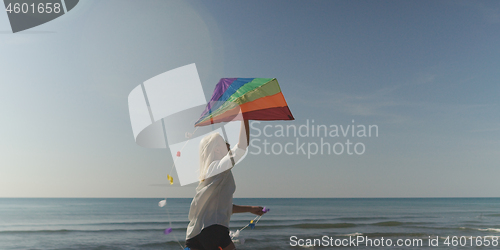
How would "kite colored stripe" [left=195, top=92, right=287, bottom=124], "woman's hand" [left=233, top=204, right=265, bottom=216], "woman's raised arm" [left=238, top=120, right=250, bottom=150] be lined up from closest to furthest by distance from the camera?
"woman's raised arm" [left=238, top=120, right=250, bottom=150], "kite colored stripe" [left=195, top=92, right=287, bottom=124], "woman's hand" [left=233, top=204, right=265, bottom=216]

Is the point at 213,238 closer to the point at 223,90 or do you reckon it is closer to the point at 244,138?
the point at 244,138

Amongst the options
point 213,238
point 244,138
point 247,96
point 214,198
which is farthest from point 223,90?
point 213,238

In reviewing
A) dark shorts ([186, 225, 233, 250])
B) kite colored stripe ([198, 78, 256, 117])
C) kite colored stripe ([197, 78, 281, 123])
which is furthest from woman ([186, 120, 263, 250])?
kite colored stripe ([198, 78, 256, 117])

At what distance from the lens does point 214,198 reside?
5.74 ft

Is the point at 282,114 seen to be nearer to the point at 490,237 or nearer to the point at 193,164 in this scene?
the point at 193,164

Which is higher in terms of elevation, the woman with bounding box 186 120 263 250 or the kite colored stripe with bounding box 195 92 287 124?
the kite colored stripe with bounding box 195 92 287 124

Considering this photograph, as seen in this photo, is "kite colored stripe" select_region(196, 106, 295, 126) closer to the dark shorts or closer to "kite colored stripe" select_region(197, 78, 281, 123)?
"kite colored stripe" select_region(197, 78, 281, 123)

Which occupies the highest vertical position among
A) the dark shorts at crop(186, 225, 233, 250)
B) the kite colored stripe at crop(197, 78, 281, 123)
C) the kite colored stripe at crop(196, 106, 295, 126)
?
the kite colored stripe at crop(197, 78, 281, 123)

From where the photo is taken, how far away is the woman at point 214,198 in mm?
1730

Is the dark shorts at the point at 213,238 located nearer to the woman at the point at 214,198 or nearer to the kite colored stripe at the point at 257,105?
the woman at the point at 214,198

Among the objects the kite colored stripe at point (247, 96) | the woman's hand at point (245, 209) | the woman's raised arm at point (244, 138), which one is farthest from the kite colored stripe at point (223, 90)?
the woman's hand at point (245, 209)

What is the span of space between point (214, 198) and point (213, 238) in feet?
0.65

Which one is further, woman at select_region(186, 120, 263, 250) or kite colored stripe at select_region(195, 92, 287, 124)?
kite colored stripe at select_region(195, 92, 287, 124)

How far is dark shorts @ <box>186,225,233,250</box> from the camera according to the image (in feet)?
5.69
